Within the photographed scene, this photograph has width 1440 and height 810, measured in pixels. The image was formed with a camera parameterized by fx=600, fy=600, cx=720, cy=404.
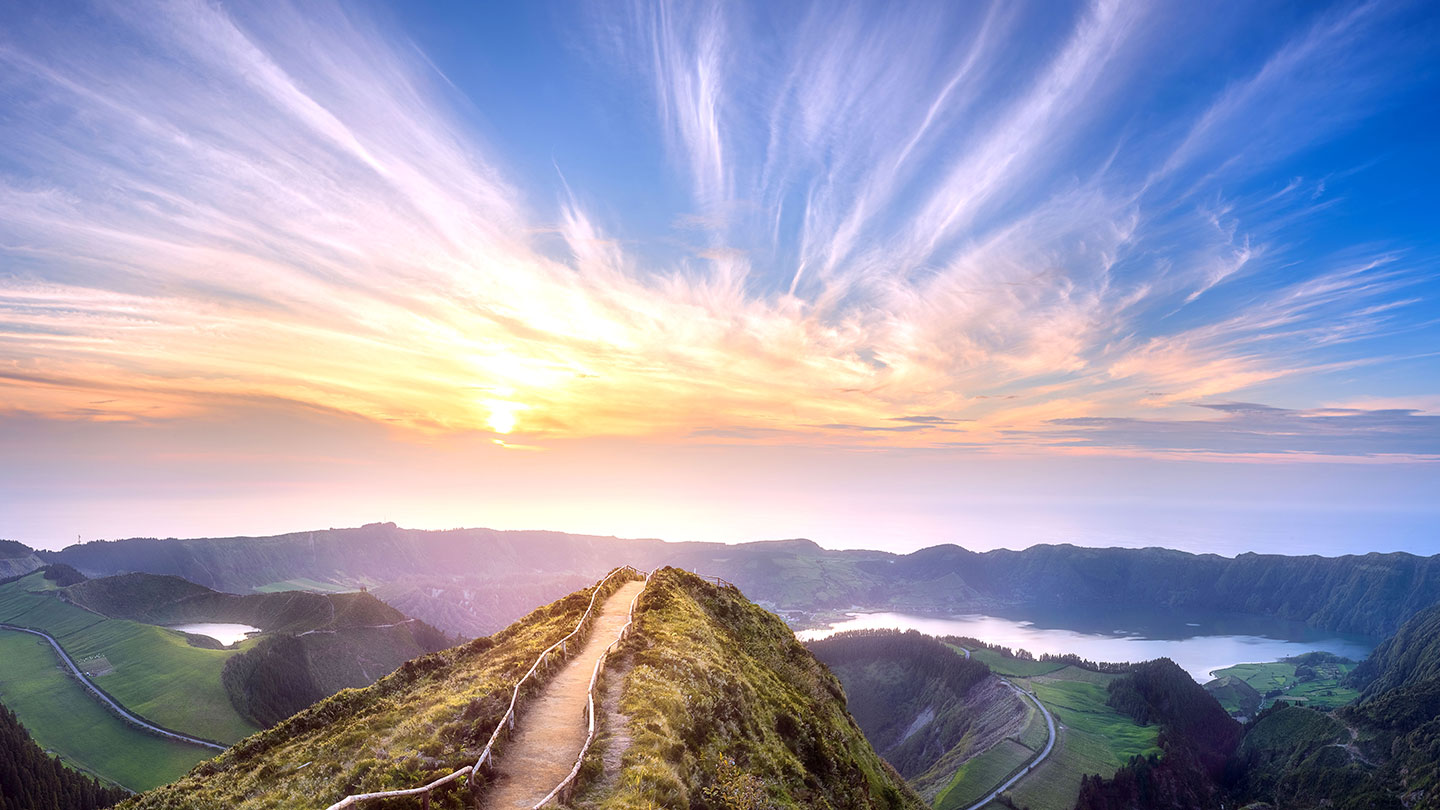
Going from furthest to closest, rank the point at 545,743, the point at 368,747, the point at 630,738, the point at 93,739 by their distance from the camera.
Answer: the point at 93,739 < the point at 368,747 < the point at 545,743 < the point at 630,738

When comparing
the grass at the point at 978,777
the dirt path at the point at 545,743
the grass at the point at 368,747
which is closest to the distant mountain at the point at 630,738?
the grass at the point at 368,747

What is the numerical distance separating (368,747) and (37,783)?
14701cm

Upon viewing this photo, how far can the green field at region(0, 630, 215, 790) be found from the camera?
138 m

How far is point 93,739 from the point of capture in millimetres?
152000

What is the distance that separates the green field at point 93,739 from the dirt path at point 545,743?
160702 millimetres

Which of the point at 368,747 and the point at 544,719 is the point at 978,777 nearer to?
the point at 544,719

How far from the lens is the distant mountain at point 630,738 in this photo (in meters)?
22.1

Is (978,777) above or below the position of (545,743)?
below

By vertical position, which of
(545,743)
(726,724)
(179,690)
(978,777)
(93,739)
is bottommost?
(978,777)

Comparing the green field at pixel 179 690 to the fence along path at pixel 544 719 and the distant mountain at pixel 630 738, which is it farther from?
the distant mountain at pixel 630 738

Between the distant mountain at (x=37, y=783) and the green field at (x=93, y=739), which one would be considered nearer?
the distant mountain at (x=37, y=783)

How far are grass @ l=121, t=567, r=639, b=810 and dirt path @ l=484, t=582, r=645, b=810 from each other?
1058 millimetres

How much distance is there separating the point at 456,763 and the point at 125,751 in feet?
647

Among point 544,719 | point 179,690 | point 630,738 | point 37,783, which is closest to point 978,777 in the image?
point 544,719
